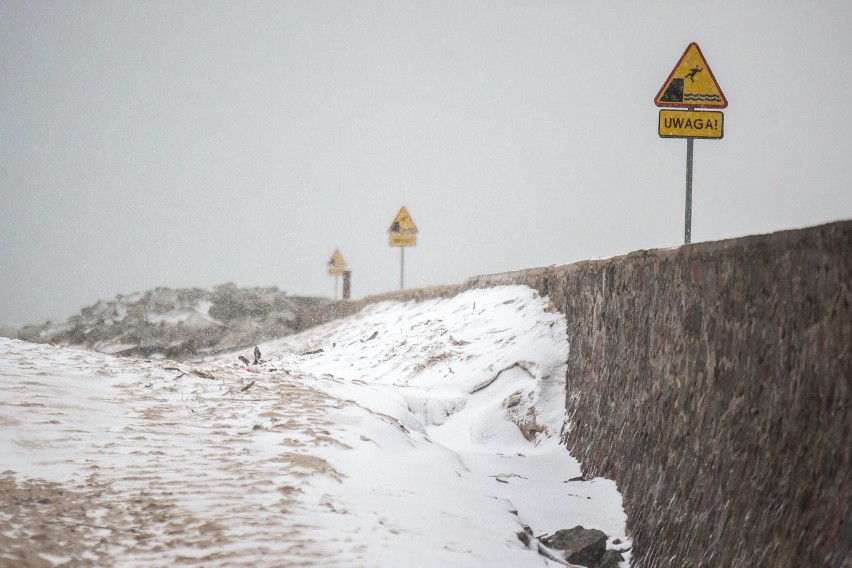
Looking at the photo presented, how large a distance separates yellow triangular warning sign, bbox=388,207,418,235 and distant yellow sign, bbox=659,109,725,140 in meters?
9.52

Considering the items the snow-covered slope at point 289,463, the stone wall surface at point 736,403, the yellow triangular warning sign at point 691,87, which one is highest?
the yellow triangular warning sign at point 691,87

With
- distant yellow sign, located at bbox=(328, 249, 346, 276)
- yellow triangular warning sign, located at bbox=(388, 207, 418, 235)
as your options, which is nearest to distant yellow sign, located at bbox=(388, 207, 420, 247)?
yellow triangular warning sign, located at bbox=(388, 207, 418, 235)

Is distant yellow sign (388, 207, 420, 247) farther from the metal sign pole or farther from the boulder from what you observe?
the boulder

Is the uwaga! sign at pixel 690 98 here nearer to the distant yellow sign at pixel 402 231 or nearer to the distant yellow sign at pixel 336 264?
the distant yellow sign at pixel 402 231

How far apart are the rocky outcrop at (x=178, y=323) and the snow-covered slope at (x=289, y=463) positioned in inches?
502

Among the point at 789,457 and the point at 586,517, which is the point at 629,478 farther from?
the point at 789,457

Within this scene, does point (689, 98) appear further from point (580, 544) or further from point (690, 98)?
point (580, 544)

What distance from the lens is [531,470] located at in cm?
504

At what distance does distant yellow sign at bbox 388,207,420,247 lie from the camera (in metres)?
16.3

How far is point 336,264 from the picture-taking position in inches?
942

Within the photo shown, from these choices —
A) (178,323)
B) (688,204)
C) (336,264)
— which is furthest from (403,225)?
(688,204)

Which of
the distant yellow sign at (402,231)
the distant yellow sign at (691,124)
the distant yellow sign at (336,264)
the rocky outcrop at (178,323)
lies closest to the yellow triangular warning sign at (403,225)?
the distant yellow sign at (402,231)

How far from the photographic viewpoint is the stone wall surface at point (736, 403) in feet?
7.30

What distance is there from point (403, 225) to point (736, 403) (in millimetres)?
13793
